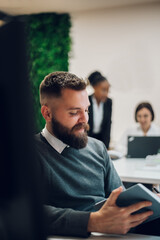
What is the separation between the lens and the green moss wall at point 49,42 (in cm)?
569

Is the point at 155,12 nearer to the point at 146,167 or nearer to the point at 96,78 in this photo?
the point at 96,78

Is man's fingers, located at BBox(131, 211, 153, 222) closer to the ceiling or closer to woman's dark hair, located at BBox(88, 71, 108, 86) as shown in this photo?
woman's dark hair, located at BBox(88, 71, 108, 86)

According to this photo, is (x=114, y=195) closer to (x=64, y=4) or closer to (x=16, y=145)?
(x=16, y=145)

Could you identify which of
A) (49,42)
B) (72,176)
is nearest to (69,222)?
(72,176)

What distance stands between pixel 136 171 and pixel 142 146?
0.43 meters

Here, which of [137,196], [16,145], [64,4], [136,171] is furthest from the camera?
[64,4]

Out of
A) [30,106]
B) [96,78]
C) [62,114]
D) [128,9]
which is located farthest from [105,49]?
[30,106]

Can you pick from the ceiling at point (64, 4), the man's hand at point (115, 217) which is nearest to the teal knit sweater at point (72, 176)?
the man's hand at point (115, 217)

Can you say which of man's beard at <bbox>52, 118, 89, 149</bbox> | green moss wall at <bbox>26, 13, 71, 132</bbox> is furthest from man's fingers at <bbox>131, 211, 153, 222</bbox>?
green moss wall at <bbox>26, 13, 71, 132</bbox>

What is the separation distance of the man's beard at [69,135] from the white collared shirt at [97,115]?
7.48 feet

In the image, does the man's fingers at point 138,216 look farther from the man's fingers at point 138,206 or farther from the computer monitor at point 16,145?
the computer monitor at point 16,145

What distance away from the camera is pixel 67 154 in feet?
3.72

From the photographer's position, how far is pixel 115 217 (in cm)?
82

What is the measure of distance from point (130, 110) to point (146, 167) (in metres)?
3.42
